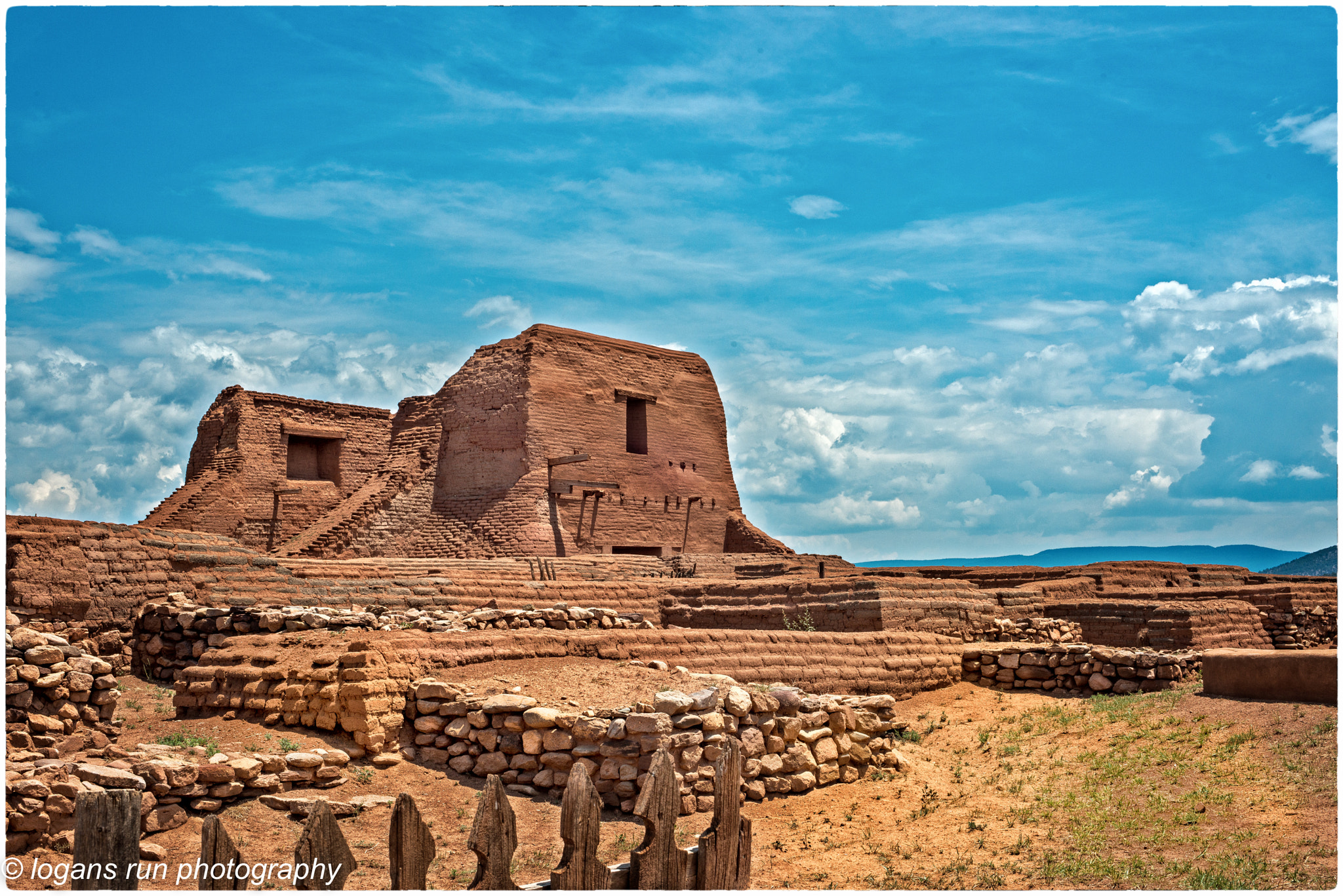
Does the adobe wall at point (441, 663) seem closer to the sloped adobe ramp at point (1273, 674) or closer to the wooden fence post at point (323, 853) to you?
the sloped adobe ramp at point (1273, 674)

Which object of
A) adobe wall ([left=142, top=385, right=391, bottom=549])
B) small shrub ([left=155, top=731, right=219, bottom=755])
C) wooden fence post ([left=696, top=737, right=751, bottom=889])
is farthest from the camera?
adobe wall ([left=142, top=385, right=391, bottom=549])

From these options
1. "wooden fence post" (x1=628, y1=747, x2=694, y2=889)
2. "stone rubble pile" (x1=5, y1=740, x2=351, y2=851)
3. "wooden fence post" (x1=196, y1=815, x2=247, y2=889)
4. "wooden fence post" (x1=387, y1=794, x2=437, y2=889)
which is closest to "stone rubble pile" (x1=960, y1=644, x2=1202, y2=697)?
"stone rubble pile" (x1=5, y1=740, x2=351, y2=851)

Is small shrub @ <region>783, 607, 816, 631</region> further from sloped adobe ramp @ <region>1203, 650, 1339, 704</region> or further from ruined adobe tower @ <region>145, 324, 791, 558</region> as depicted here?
ruined adobe tower @ <region>145, 324, 791, 558</region>

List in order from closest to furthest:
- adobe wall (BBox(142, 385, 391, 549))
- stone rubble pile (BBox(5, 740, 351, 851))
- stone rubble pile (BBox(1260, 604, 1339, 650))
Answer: stone rubble pile (BBox(5, 740, 351, 851))
stone rubble pile (BBox(1260, 604, 1339, 650))
adobe wall (BBox(142, 385, 391, 549))

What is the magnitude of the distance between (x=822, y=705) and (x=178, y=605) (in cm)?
770

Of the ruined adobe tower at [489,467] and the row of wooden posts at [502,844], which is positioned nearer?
the row of wooden posts at [502,844]

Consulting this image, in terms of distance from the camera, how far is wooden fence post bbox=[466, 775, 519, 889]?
10.5 feet

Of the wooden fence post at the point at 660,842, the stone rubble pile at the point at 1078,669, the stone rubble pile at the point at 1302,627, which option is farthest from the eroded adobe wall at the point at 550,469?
the wooden fence post at the point at 660,842

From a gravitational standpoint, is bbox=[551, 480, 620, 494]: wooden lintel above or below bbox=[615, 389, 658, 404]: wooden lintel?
below

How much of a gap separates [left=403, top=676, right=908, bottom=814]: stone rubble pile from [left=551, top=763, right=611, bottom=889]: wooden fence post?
12.6 feet

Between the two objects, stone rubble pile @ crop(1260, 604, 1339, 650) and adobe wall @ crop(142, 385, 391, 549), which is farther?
adobe wall @ crop(142, 385, 391, 549)

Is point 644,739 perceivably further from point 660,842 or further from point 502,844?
point 502,844

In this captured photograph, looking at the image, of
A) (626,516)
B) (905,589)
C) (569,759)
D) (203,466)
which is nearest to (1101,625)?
(905,589)

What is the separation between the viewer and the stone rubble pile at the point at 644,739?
7449mm
